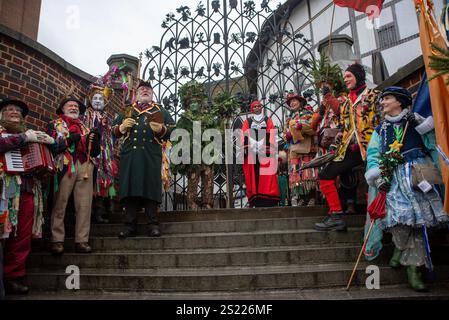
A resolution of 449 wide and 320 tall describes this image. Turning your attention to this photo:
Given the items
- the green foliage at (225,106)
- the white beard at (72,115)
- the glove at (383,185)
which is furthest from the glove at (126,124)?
the glove at (383,185)

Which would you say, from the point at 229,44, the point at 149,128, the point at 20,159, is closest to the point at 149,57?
the point at 229,44

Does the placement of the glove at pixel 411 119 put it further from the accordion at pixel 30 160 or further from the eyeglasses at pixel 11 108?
the eyeglasses at pixel 11 108

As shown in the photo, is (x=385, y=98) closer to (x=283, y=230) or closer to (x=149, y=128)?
(x=283, y=230)

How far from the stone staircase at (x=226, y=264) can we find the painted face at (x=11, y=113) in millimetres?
1718

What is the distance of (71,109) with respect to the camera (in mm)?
4512

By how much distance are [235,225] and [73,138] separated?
2.47 metres

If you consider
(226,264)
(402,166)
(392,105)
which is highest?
(392,105)

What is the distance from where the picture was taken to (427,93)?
3480 millimetres

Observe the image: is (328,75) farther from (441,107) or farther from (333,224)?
(333,224)

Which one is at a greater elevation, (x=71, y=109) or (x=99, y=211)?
(x=71, y=109)

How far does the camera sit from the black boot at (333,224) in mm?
4020

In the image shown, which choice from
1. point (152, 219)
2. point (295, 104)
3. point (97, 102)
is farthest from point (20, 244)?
point (295, 104)
